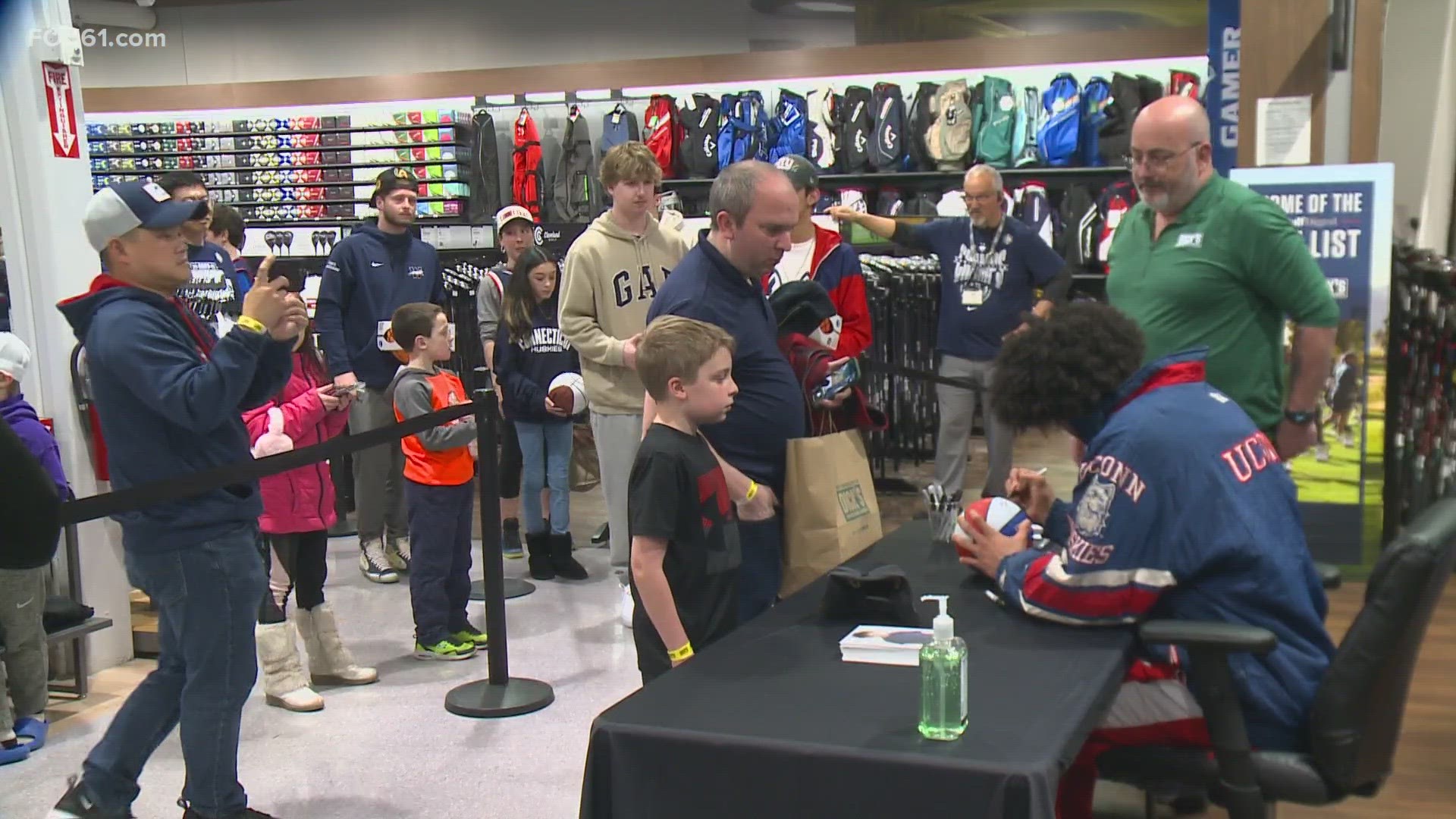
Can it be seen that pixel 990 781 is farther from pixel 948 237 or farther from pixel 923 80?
pixel 923 80

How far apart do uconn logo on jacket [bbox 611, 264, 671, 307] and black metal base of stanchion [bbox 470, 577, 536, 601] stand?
1439 mm

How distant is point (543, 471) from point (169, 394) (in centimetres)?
305

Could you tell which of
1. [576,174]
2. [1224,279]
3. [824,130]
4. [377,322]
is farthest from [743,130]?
[1224,279]

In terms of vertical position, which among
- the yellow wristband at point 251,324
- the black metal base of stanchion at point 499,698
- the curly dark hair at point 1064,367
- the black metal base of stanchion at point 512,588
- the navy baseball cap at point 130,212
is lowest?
the black metal base of stanchion at point 512,588

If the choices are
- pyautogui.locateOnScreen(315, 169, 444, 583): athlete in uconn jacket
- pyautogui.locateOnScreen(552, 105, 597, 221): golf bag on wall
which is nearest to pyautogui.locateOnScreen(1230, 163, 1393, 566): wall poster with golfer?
pyautogui.locateOnScreen(315, 169, 444, 583): athlete in uconn jacket

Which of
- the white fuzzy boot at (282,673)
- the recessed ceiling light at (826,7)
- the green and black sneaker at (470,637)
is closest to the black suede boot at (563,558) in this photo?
the green and black sneaker at (470,637)

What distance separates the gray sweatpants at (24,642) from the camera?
3.66 meters

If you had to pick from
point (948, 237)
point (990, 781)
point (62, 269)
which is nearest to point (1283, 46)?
point (948, 237)

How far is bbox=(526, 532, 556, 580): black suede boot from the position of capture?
5.57 metres

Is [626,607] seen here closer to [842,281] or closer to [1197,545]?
[842,281]

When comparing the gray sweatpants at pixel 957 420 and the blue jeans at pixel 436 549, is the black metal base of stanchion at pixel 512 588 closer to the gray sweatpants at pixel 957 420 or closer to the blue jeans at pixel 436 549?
the blue jeans at pixel 436 549

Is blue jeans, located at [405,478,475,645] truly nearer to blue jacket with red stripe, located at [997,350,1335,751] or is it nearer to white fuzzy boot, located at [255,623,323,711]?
white fuzzy boot, located at [255,623,323,711]

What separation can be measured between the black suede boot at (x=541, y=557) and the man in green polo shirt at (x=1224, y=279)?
294cm

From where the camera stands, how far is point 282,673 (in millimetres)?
4020
